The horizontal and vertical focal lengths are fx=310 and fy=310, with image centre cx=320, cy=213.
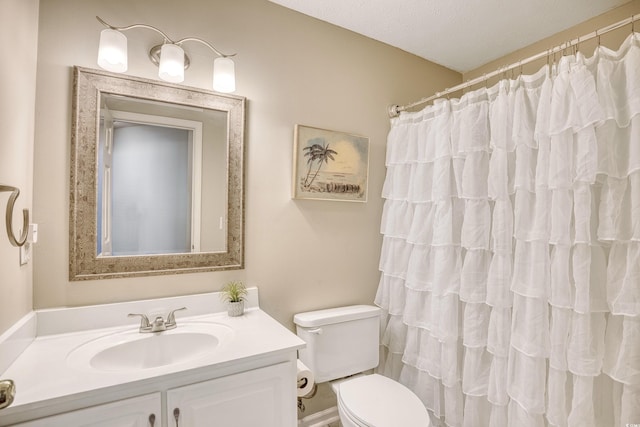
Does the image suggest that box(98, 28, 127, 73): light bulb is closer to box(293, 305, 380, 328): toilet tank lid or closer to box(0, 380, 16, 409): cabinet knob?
box(0, 380, 16, 409): cabinet knob

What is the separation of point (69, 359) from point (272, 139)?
1.25m

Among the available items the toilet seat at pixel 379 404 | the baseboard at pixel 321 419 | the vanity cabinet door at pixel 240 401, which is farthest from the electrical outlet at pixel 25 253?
the baseboard at pixel 321 419

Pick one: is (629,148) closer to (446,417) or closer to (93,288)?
(446,417)

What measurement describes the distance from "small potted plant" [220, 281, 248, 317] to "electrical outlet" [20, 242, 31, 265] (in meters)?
0.75

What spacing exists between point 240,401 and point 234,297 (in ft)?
1.63

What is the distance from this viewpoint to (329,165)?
1.86 meters

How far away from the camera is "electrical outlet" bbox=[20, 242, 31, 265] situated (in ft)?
3.60

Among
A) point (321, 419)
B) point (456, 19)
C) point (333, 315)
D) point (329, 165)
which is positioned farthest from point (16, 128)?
point (456, 19)

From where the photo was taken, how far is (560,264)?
122cm

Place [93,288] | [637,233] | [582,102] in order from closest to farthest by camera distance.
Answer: [637,233] → [582,102] → [93,288]

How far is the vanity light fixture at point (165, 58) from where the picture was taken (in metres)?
1.22

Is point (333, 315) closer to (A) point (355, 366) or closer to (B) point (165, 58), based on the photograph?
(A) point (355, 366)

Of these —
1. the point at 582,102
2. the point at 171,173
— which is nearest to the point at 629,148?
the point at 582,102

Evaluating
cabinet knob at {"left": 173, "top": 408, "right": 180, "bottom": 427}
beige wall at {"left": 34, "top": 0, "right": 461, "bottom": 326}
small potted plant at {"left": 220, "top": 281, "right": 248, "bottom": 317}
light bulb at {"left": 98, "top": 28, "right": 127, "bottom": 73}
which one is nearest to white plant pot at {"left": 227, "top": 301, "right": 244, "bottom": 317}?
small potted plant at {"left": 220, "top": 281, "right": 248, "bottom": 317}
